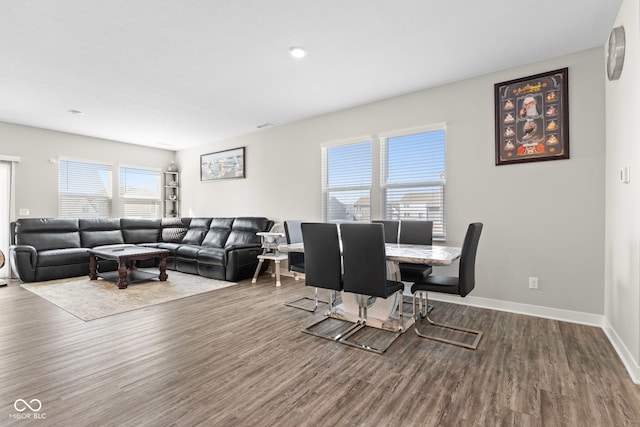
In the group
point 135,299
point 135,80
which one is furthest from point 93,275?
point 135,80

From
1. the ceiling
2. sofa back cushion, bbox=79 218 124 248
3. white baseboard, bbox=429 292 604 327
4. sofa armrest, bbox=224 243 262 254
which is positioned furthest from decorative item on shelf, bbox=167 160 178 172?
white baseboard, bbox=429 292 604 327

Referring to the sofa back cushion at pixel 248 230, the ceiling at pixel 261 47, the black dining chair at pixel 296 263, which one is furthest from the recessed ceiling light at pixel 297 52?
the sofa back cushion at pixel 248 230

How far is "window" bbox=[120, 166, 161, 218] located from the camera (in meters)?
6.68

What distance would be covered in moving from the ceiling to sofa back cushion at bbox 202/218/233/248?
2.30m

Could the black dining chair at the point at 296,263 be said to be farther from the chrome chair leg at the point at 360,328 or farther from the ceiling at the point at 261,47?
the ceiling at the point at 261,47

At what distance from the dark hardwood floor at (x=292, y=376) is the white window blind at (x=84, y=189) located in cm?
356

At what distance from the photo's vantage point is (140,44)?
282 centimetres

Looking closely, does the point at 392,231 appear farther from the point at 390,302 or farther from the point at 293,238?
the point at 293,238

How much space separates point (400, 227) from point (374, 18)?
7.06 feet

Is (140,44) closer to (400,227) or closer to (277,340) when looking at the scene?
(277,340)

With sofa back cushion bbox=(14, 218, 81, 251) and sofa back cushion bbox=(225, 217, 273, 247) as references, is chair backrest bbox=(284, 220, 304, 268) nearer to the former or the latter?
sofa back cushion bbox=(225, 217, 273, 247)

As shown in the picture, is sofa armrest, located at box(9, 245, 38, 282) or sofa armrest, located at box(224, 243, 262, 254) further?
sofa armrest, located at box(224, 243, 262, 254)

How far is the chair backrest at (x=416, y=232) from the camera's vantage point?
11.5 feet

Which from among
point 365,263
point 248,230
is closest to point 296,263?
point 365,263
